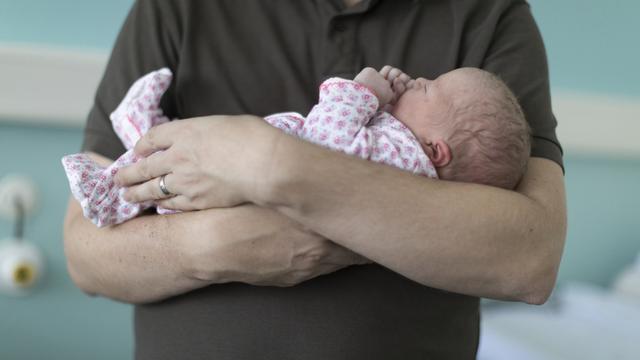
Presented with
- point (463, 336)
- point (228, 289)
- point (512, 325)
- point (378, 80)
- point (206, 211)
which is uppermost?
point (378, 80)

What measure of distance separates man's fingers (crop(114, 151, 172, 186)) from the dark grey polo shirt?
0.61ft

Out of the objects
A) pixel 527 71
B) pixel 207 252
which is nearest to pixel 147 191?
pixel 207 252

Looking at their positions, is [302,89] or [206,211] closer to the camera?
[206,211]

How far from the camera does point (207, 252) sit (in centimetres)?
102

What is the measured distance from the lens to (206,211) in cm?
103

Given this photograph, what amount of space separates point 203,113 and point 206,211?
287 mm

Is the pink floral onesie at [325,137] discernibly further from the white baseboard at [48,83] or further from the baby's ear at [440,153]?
the white baseboard at [48,83]

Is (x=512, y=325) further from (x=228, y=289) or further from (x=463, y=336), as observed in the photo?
(x=228, y=289)

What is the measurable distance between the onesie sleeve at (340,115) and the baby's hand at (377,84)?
0.03 metres

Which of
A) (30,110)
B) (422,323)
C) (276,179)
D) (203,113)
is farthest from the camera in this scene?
(30,110)

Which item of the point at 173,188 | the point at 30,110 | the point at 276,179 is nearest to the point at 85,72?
the point at 30,110

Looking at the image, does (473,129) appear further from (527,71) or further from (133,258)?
(133,258)

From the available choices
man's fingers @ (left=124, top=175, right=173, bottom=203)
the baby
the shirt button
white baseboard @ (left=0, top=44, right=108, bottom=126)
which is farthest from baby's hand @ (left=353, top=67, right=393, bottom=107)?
white baseboard @ (left=0, top=44, right=108, bottom=126)

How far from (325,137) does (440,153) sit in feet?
0.59
